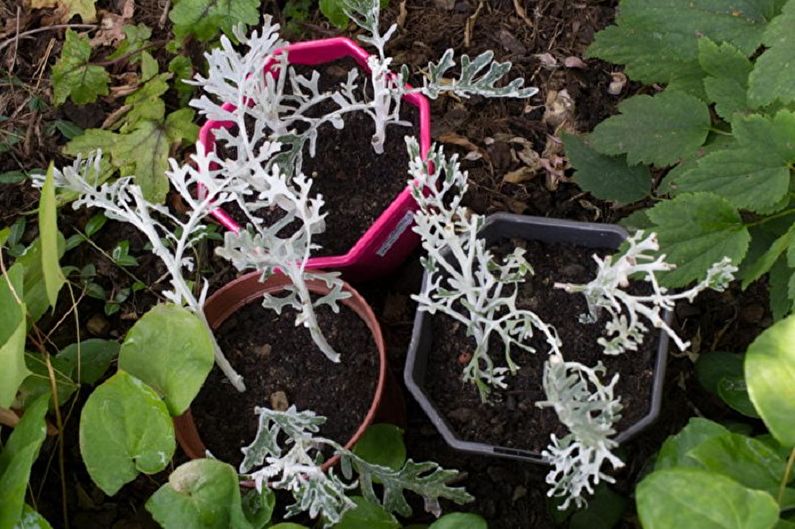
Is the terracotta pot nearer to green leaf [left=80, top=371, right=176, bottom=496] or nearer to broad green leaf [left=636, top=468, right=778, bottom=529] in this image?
green leaf [left=80, top=371, right=176, bottom=496]

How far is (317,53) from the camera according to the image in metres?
1.52

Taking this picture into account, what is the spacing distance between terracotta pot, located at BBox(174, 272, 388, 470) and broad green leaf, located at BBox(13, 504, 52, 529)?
21 cm

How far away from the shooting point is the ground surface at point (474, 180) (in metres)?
1.47

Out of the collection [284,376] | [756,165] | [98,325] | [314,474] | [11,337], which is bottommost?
[98,325]

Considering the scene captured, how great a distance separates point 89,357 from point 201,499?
0.48 metres

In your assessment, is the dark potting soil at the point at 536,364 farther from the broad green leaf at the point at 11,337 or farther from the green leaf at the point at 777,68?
the broad green leaf at the point at 11,337

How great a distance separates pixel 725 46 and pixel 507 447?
2.03ft

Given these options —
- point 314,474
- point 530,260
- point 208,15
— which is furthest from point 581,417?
point 208,15

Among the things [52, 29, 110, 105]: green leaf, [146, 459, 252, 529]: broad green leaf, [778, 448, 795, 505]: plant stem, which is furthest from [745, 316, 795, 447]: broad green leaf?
[52, 29, 110, 105]: green leaf

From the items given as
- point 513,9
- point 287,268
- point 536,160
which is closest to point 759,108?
point 536,160

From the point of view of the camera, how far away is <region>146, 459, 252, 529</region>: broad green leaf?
1.11 m

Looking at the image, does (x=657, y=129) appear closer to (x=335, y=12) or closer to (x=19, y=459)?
(x=335, y=12)

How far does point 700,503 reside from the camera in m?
0.85

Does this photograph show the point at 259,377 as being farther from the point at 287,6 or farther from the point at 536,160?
the point at 287,6
